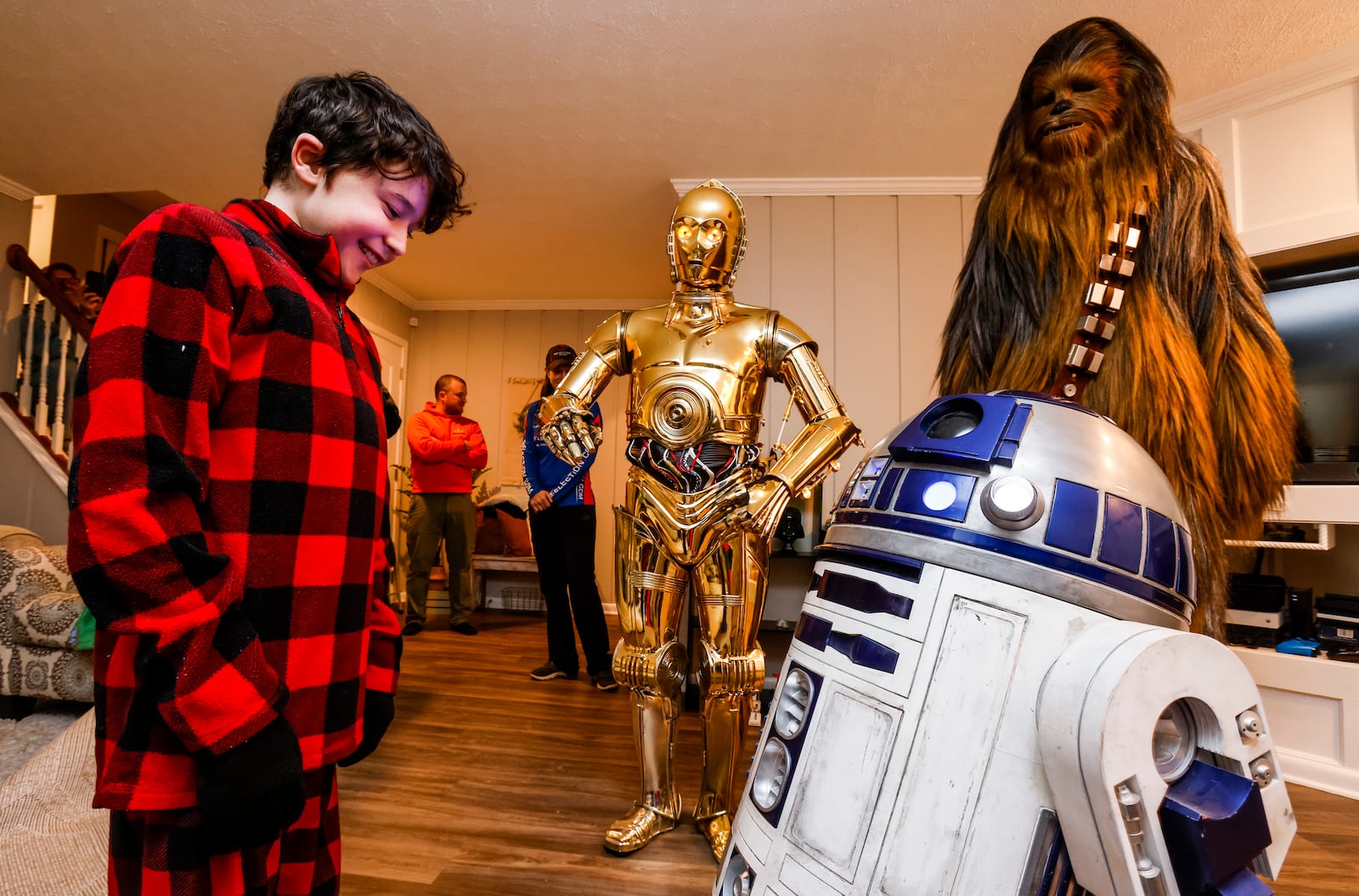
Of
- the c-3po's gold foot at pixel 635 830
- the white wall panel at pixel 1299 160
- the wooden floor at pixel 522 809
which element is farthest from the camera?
the white wall panel at pixel 1299 160

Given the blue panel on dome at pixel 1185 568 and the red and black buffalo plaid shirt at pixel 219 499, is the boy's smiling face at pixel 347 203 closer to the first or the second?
the red and black buffalo plaid shirt at pixel 219 499

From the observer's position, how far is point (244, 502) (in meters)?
0.69

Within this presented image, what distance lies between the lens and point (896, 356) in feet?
11.8

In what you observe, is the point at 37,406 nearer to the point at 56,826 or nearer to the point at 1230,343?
the point at 56,826

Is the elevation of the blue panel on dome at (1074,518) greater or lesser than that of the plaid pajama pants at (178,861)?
greater

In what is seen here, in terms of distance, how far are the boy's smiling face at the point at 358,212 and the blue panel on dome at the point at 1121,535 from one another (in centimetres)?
77

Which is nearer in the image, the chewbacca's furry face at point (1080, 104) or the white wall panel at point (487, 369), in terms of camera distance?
the chewbacca's furry face at point (1080, 104)

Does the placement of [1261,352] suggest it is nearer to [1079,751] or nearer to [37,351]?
[1079,751]

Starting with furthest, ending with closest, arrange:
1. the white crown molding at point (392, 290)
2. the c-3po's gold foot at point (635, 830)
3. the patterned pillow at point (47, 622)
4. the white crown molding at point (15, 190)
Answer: the white crown molding at point (392, 290), the white crown molding at point (15, 190), the patterned pillow at point (47, 622), the c-3po's gold foot at point (635, 830)

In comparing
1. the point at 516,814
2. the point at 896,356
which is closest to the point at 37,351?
the point at 516,814

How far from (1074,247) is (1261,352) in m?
0.30

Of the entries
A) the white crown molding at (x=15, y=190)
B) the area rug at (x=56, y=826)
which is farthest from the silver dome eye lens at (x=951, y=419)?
the white crown molding at (x=15, y=190)

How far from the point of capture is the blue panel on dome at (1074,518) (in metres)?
0.55

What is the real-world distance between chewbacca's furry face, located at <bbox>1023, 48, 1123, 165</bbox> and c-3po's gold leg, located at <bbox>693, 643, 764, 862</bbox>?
134cm
